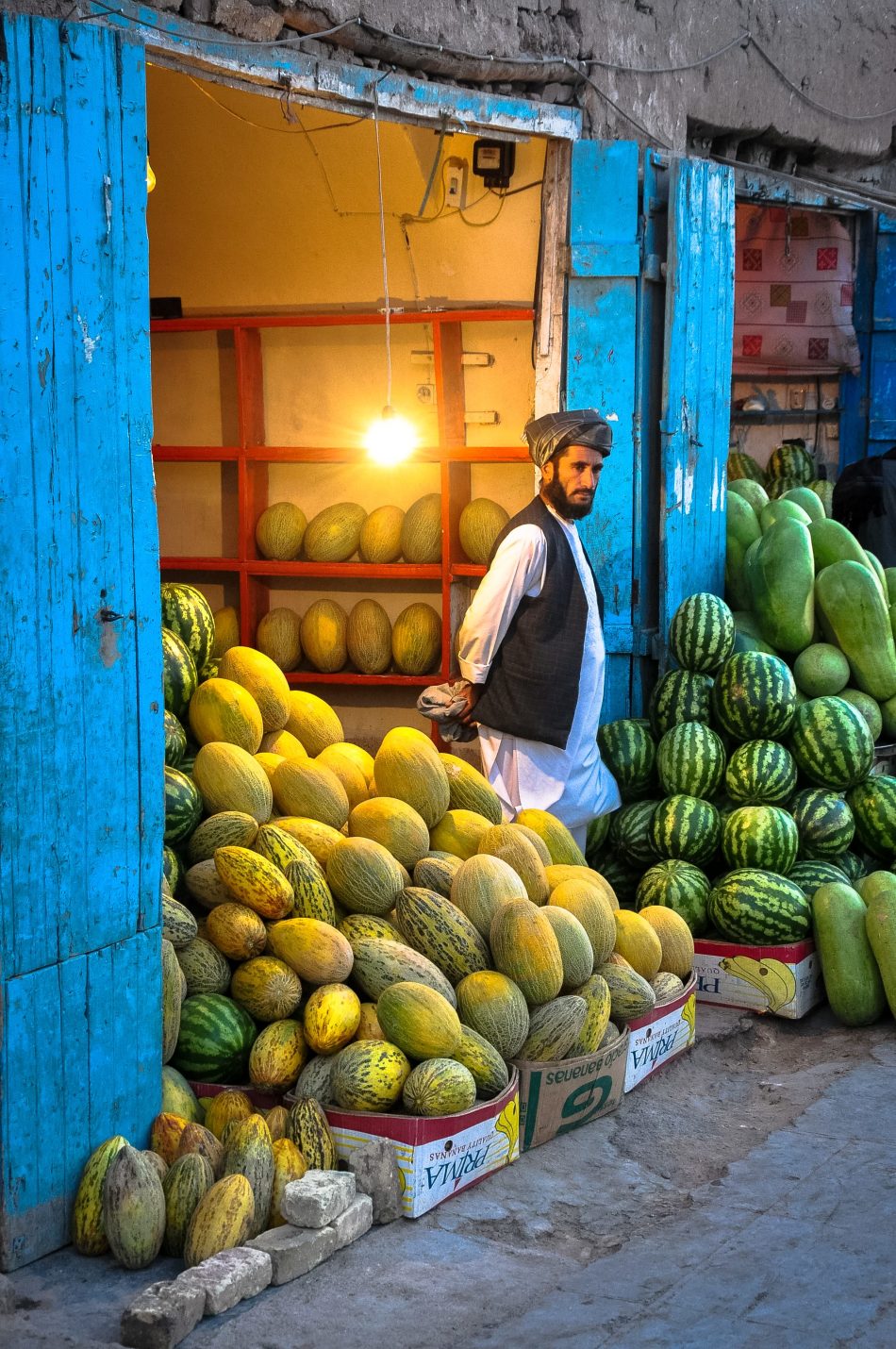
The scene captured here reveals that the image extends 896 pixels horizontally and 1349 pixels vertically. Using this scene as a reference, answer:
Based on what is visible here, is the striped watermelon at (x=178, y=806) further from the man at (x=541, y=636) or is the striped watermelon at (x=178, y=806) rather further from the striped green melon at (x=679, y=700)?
the striped green melon at (x=679, y=700)

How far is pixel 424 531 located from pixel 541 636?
2349 mm

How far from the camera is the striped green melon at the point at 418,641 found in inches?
309

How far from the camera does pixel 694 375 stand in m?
6.62

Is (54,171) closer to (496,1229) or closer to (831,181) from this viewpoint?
(496,1229)

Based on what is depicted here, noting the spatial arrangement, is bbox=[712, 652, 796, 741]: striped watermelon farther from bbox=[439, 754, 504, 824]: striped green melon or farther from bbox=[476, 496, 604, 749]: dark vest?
bbox=[439, 754, 504, 824]: striped green melon

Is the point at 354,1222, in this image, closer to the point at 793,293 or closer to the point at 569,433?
the point at 569,433

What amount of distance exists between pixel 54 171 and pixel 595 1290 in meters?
2.94

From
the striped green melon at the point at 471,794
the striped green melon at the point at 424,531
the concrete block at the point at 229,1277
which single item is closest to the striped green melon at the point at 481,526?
the striped green melon at the point at 424,531

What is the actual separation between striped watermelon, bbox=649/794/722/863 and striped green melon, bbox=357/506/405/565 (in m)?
2.62

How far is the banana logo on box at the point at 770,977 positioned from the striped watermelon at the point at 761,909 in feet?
0.25

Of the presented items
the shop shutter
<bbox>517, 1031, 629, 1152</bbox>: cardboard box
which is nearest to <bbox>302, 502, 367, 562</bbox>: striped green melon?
the shop shutter

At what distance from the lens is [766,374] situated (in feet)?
32.8

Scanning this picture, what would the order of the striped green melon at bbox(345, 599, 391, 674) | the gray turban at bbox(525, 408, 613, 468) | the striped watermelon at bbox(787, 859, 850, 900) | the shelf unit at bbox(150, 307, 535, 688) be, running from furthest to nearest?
the striped green melon at bbox(345, 599, 391, 674) < the shelf unit at bbox(150, 307, 535, 688) < the striped watermelon at bbox(787, 859, 850, 900) < the gray turban at bbox(525, 408, 613, 468)

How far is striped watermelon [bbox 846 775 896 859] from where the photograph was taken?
20.0 ft
